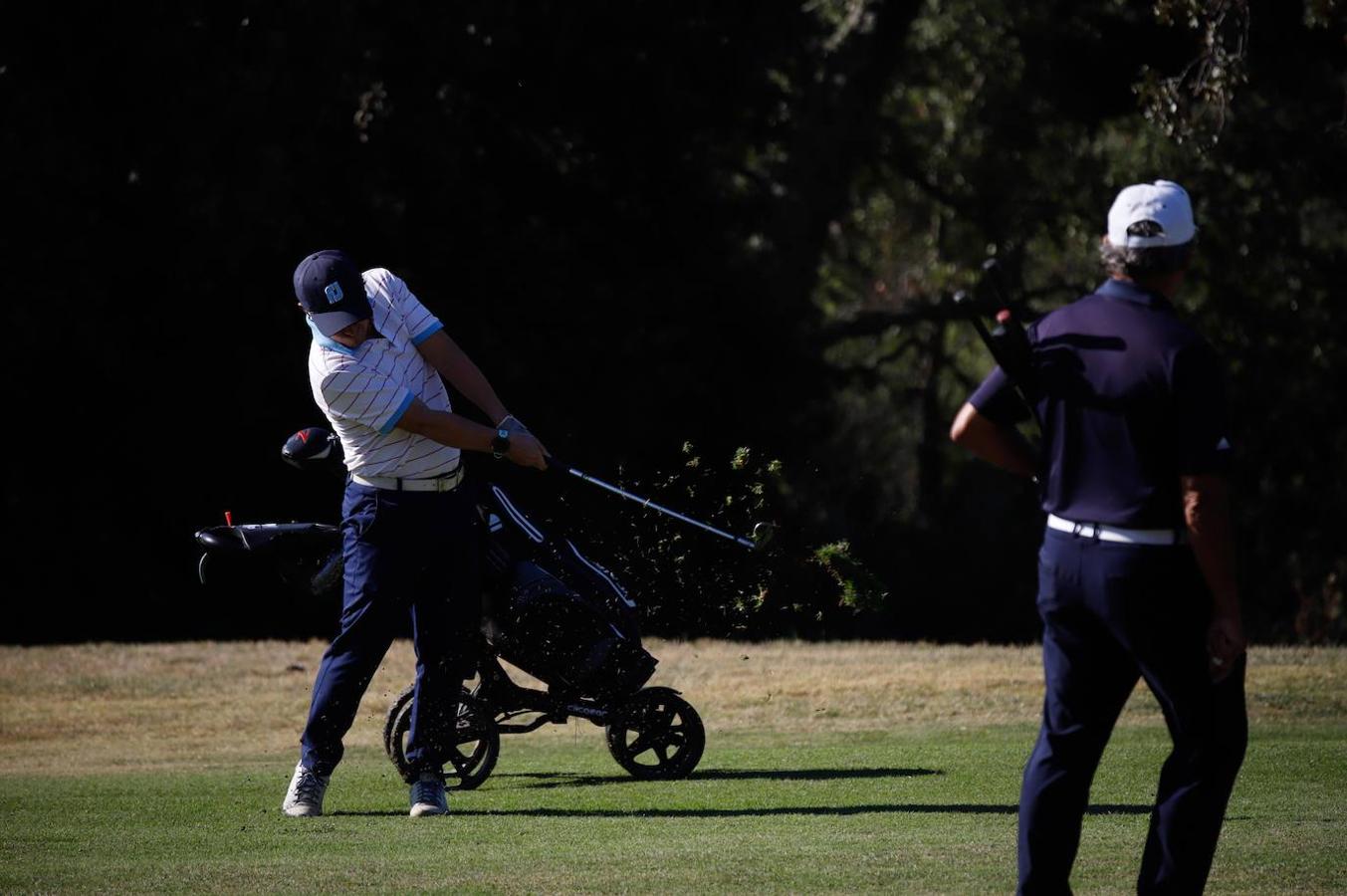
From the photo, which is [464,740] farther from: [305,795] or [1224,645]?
[1224,645]

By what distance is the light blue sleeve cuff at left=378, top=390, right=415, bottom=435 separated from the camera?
822cm

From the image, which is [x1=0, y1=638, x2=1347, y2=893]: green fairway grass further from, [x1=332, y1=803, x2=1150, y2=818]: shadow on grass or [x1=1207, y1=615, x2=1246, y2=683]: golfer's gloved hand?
[x1=1207, y1=615, x2=1246, y2=683]: golfer's gloved hand

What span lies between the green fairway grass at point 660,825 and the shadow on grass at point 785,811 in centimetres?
2

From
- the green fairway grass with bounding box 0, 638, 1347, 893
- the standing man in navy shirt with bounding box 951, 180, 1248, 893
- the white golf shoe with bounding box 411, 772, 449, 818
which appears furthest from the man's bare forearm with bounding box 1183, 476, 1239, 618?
the white golf shoe with bounding box 411, 772, 449, 818

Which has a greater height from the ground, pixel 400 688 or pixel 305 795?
pixel 305 795

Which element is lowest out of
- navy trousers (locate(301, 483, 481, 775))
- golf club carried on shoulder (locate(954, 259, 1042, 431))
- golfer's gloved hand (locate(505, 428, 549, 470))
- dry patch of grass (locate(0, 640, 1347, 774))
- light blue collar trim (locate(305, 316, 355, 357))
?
dry patch of grass (locate(0, 640, 1347, 774))

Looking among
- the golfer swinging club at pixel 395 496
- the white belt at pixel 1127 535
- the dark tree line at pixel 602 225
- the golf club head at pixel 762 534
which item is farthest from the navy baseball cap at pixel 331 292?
the dark tree line at pixel 602 225

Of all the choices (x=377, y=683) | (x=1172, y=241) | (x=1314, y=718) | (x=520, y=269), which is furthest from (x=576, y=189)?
(x=1172, y=241)

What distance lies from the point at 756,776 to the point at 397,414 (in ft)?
9.00

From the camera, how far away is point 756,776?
32.4 ft

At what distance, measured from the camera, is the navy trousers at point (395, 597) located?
843cm

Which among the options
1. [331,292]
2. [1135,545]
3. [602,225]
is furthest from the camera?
[602,225]

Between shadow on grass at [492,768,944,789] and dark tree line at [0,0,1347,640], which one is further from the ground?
dark tree line at [0,0,1347,640]

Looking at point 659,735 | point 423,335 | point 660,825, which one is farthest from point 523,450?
point 659,735
